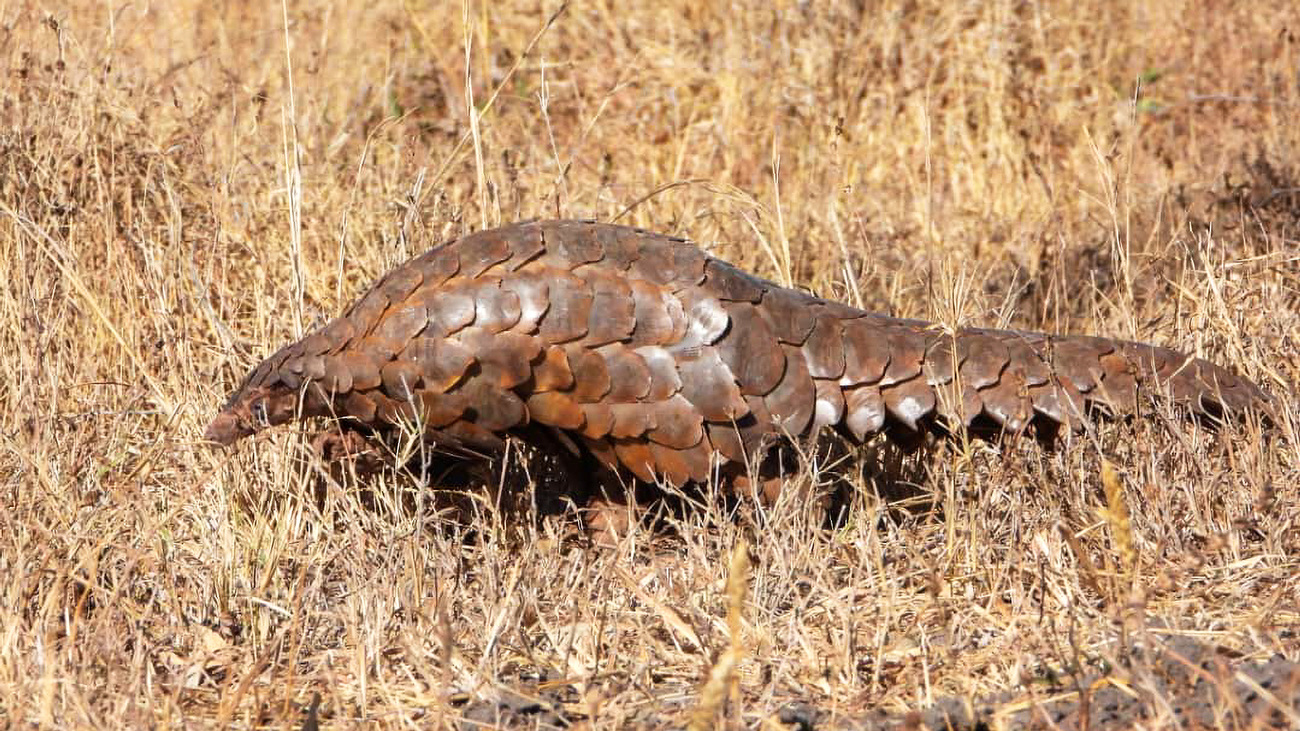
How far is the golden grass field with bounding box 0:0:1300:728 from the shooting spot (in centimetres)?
305

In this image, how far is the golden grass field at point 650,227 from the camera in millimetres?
3051

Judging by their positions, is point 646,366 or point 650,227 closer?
point 646,366

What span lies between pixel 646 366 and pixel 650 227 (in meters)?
2.10

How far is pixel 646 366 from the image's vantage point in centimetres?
334

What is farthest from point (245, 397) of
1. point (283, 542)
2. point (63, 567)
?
point (63, 567)

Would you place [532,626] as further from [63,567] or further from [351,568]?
[63,567]

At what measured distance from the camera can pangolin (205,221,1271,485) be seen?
3.32 m

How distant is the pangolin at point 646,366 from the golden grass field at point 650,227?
15 cm

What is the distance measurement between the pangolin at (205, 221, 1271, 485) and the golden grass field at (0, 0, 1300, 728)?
15 centimetres

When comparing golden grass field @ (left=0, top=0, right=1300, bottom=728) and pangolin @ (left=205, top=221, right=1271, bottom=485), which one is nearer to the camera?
A: golden grass field @ (left=0, top=0, right=1300, bottom=728)

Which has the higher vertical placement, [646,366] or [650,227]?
[646,366]

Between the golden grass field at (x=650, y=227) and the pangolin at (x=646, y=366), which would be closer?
the golden grass field at (x=650, y=227)

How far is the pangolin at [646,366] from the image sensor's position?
3320 millimetres

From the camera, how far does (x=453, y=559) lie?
139 inches
